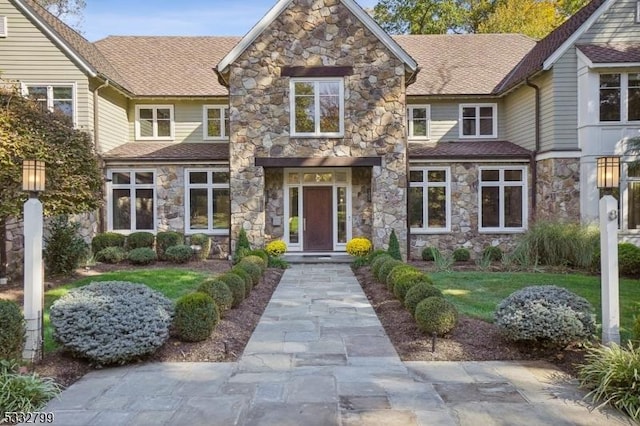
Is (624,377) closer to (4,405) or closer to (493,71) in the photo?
(4,405)

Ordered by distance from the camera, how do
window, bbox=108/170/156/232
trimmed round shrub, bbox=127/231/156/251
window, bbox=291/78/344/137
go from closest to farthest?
window, bbox=291/78/344/137, trimmed round shrub, bbox=127/231/156/251, window, bbox=108/170/156/232

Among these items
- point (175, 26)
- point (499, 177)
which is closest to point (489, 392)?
point (499, 177)

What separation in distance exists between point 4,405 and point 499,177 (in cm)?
1452

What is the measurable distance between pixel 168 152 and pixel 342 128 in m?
5.74

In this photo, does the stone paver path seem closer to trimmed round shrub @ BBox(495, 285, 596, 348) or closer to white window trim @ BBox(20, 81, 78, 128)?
trimmed round shrub @ BBox(495, 285, 596, 348)

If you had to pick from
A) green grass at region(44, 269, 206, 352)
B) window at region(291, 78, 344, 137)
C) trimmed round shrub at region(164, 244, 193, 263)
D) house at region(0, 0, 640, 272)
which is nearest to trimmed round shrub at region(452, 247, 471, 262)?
house at region(0, 0, 640, 272)

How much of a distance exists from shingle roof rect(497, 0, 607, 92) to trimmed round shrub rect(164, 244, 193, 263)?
10915 mm

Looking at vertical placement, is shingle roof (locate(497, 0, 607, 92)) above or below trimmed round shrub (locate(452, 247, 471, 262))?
above

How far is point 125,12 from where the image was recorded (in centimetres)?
2333

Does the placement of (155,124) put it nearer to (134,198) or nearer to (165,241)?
(134,198)

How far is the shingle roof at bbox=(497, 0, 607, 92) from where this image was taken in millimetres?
14773

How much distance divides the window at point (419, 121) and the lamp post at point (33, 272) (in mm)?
13687

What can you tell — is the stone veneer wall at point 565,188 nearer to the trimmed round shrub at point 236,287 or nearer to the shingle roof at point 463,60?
the shingle roof at point 463,60

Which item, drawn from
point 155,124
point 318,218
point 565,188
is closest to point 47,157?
point 318,218
